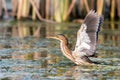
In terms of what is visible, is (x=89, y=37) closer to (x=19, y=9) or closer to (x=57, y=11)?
(x=57, y=11)

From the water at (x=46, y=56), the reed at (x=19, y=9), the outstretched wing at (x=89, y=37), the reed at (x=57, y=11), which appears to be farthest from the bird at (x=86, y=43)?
the reed at (x=19, y=9)

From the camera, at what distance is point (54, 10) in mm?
14773

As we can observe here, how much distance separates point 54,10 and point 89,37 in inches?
290

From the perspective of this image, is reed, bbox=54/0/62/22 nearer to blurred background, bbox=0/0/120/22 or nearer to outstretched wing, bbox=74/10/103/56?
blurred background, bbox=0/0/120/22

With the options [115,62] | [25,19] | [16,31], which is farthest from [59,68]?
[25,19]

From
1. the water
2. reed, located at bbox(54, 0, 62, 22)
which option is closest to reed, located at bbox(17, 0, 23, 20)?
the water

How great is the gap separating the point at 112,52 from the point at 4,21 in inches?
268

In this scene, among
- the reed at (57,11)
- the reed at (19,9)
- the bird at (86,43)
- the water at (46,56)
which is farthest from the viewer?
the reed at (19,9)

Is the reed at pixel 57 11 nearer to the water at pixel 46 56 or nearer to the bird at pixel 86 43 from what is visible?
the water at pixel 46 56

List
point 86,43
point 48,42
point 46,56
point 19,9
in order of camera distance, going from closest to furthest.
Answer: point 86,43 → point 46,56 → point 48,42 → point 19,9

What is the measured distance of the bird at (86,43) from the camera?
7.42m

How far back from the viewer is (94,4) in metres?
15.6

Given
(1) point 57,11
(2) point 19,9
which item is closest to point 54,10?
(1) point 57,11

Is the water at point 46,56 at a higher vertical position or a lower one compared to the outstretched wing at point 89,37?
lower
